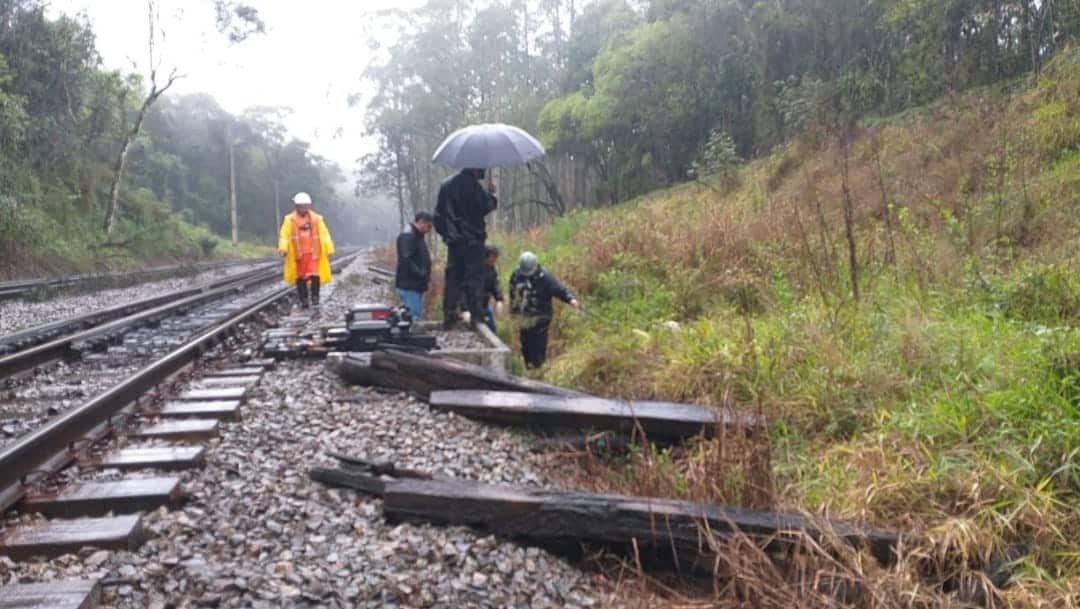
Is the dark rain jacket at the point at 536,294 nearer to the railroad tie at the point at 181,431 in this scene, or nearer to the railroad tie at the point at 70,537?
the railroad tie at the point at 181,431

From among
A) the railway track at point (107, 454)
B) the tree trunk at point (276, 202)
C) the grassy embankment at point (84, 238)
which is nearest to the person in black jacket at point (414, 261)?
the railway track at point (107, 454)

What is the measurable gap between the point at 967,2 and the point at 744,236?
8.95 meters

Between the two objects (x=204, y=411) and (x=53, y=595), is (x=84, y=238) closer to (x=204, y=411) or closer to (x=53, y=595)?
(x=204, y=411)

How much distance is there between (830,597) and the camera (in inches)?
113

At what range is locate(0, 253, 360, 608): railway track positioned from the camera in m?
3.03

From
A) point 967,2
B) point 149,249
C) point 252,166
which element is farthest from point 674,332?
point 252,166

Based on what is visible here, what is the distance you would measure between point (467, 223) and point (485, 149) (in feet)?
2.56

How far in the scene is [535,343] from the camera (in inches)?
317

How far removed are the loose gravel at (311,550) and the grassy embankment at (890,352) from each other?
82cm

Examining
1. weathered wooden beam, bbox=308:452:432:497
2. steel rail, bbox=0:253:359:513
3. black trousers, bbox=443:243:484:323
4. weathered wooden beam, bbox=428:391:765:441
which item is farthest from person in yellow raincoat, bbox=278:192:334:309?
weathered wooden beam, bbox=308:452:432:497

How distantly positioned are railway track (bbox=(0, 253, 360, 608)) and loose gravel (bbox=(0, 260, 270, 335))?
3930 millimetres

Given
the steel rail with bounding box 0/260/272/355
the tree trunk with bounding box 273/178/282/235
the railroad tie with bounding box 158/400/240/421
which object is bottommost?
the railroad tie with bounding box 158/400/240/421

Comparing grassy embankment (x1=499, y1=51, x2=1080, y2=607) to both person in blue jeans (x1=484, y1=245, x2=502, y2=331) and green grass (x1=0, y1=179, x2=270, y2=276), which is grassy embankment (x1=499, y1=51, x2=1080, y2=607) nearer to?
person in blue jeans (x1=484, y1=245, x2=502, y2=331)

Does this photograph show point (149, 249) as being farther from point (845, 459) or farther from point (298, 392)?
point (845, 459)
